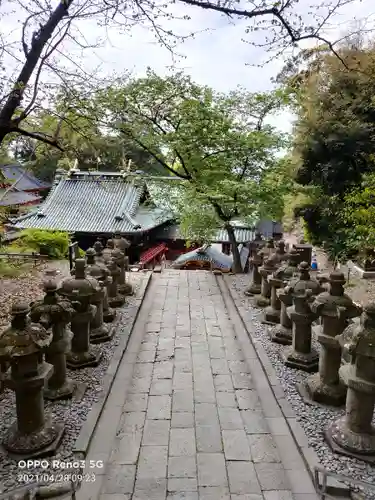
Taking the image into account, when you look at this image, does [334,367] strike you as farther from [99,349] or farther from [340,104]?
[340,104]

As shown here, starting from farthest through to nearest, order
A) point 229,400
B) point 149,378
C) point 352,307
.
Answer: point 149,378 < point 229,400 < point 352,307

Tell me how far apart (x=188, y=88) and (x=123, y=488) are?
1089 cm

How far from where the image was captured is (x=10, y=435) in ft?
13.2

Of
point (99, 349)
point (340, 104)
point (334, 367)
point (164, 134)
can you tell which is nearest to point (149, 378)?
point (99, 349)

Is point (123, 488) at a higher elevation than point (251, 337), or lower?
lower

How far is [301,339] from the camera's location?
588 cm

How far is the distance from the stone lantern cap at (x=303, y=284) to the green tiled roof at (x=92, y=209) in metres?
12.6

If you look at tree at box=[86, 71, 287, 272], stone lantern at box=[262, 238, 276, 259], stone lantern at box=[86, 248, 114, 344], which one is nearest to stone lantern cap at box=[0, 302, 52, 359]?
stone lantern at box=[86, 248, 114, 344]

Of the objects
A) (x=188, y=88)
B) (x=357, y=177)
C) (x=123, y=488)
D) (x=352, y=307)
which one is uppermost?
(x=188, y=88)

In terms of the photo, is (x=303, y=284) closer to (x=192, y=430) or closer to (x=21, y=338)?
(x=192, y=430)

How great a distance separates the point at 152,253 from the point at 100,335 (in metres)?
13.2

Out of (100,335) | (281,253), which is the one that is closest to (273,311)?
(281,253)

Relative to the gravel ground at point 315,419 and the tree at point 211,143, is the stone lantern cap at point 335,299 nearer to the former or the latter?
the gravel ground at point 315,419

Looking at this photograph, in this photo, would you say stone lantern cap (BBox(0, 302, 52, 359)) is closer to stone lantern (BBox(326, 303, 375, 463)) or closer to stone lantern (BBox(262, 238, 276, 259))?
stone lantern (BBox(326, 303, 375, 463))
